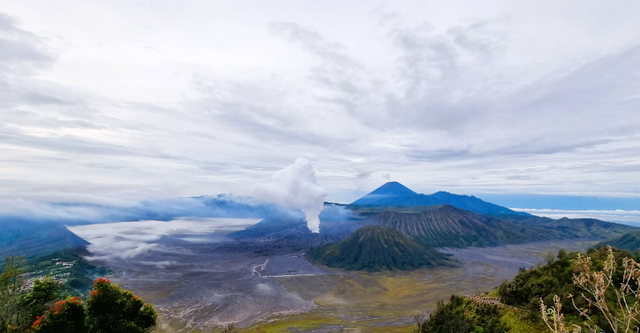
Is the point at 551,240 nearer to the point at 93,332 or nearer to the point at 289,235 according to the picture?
the point at 289,235

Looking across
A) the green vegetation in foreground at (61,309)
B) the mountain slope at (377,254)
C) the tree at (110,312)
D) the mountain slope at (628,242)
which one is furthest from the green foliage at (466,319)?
the mountain slope at (628,242)

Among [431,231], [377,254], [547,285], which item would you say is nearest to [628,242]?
[431,231]

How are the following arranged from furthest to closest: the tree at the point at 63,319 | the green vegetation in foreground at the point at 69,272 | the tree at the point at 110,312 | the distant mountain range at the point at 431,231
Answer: the distant mountain range at the point at 431,231
the green vegetation in foreground at the point at 69,272
the tree at the point at 110,312
the tree at the point at 63,319

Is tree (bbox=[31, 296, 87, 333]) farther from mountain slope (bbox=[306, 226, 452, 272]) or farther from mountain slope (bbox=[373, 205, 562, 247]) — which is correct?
mountain slope (bbox=[373, 205, 562, 247])

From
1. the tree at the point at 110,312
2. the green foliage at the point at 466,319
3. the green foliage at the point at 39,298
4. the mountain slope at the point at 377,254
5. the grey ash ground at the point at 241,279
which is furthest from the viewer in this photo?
the mountain slope at the point at 377,254

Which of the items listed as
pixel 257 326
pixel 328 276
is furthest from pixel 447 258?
pixel 257 326

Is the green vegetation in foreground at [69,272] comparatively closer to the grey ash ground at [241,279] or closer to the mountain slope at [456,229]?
the grey ash ground at [241,279]
